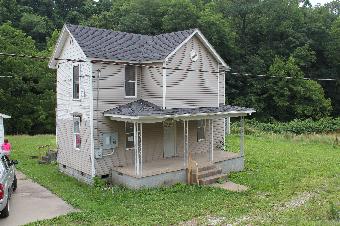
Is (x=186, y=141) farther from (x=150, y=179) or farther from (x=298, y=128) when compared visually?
(x=298, y=128)

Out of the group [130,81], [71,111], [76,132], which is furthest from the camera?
[71,111]

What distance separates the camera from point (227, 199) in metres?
14.4

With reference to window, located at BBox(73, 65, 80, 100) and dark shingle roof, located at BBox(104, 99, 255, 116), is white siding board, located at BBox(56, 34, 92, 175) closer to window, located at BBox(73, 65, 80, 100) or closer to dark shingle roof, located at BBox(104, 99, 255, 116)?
window, located at BBox(73, 65, 80, 100)

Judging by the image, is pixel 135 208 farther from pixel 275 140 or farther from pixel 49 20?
pixel 49 20

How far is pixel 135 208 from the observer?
1330 centimetres

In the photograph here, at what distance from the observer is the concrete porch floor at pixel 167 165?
1630 centimetres

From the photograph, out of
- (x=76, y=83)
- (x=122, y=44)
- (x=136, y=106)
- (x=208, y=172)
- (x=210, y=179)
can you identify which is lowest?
(x=210, y=179)

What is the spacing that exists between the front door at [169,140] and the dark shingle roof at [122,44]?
3633 mm

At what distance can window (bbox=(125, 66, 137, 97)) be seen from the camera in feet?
59.7

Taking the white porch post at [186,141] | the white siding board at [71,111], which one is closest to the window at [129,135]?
the white siding board at [71,111]

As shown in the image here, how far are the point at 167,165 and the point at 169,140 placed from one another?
2081mm

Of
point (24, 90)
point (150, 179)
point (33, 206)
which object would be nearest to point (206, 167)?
point (150, 179)

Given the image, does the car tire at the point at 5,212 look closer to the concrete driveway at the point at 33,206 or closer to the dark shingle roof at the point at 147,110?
the concrete driveway at the point at 33,206

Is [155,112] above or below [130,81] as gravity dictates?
below
